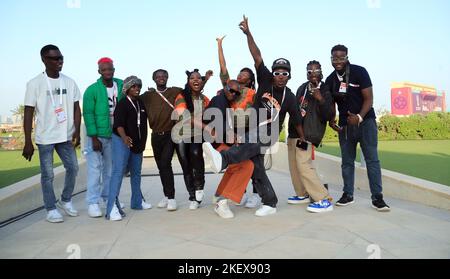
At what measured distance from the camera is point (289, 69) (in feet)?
14.8

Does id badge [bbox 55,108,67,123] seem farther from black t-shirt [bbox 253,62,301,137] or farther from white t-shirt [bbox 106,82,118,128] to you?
black t-shirt [bbox 253,62,301,137]

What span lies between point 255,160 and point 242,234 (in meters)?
1.22

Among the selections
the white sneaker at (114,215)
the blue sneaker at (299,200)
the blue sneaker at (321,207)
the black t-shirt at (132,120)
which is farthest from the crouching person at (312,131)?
the white sneaker at (114,215)

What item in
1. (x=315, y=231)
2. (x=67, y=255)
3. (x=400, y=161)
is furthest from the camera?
(x=400, y=161)

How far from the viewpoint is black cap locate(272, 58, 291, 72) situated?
177 inches

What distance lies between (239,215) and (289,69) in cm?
186

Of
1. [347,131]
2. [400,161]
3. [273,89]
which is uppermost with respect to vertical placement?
[273,89]

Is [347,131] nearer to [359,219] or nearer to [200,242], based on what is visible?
[359,219]

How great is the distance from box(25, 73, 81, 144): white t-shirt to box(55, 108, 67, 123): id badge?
0.9 inches

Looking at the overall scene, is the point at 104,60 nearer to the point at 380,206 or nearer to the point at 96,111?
the point at 96,111

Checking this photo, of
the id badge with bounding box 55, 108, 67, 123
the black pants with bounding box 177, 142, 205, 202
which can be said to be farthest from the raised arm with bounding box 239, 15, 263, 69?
the id badge with bounding box 55, 108, 67, 123

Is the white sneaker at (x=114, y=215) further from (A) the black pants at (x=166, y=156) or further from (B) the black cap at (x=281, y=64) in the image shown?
(B) the black cap at (x=281, y=64)
